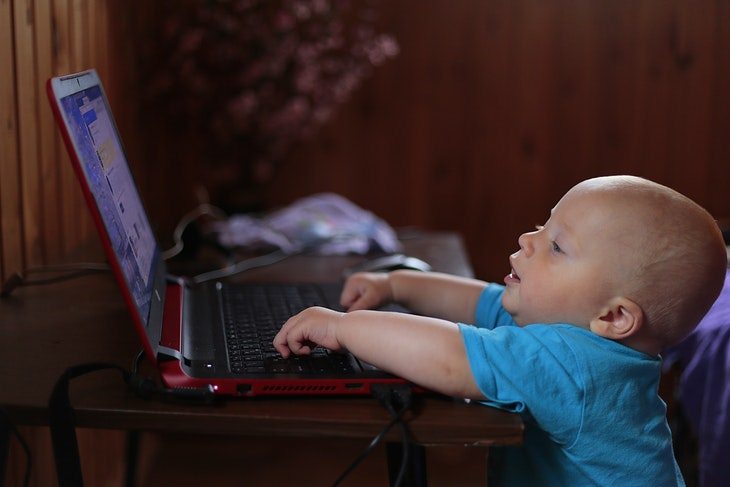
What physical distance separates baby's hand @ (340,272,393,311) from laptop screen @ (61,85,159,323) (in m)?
0.27

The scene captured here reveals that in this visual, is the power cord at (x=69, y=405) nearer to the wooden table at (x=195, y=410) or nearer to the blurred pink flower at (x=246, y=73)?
the wooden table at (x=195, y=410)

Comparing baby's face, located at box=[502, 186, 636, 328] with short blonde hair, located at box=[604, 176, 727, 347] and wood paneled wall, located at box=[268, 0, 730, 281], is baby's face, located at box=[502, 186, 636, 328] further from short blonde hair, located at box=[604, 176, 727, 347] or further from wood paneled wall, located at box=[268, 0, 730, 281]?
wood paneled wall, located at box=[268, 0, 730, 281]

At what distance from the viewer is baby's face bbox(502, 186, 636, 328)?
1015mm

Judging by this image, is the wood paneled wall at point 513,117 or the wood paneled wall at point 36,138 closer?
the wood paneled wall at point 36,138

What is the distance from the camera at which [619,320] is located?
101 centimetres

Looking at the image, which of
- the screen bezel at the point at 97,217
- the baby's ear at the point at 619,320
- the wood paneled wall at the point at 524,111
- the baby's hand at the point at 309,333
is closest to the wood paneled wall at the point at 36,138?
the screen bezel at the point at 97,217

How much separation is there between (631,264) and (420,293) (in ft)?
1.25

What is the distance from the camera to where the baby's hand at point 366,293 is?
1.34 meters

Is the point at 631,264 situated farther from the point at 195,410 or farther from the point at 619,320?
the point at 195,410

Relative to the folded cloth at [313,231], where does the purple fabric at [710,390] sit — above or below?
below

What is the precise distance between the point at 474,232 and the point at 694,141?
687mm

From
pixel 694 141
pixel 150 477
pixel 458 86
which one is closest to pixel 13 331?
pixel 150 477

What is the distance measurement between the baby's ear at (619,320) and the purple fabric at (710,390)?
0.44m

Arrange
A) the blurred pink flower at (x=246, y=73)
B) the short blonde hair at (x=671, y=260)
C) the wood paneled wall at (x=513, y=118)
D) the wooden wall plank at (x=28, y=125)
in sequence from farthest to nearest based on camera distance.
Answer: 1. the wood paneled wall at (x=513, y=118)
2. the blurred pink flower at (x=246, y=73)
3. the wooden wall plank at (x=28, y=125)
4. the short blonde hair at (x=671, y=260)
